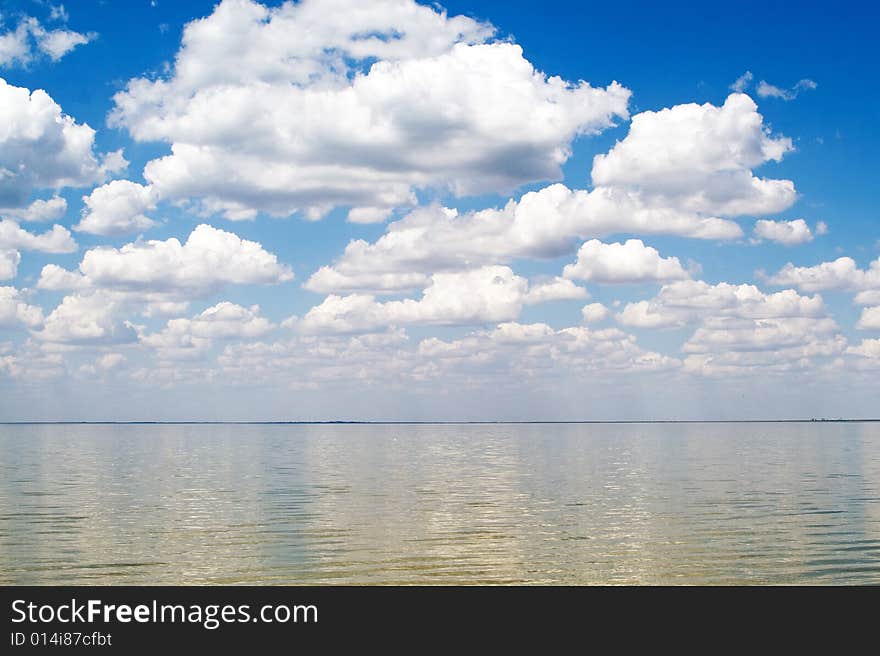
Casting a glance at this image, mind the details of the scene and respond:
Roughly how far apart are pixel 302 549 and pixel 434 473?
2021 inches

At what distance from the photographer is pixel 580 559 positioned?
3709 centimetres

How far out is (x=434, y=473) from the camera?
90.6 metres

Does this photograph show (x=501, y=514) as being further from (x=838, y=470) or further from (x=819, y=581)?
(x=838, y=470)

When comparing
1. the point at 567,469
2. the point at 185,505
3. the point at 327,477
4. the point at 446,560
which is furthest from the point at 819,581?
the point at 567,469

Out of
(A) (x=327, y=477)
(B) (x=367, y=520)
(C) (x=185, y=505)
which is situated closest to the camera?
(B) (x=367, y=520)

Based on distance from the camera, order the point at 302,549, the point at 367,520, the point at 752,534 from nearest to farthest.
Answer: the point at 302,549, the point at 752,534, the point at 367,520

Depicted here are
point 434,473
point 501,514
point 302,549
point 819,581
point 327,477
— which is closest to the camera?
point 819,581

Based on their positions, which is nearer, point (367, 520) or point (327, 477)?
point (367, 520)
